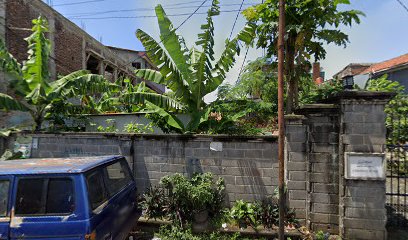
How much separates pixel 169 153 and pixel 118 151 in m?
1.36

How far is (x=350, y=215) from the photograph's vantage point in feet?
15.5

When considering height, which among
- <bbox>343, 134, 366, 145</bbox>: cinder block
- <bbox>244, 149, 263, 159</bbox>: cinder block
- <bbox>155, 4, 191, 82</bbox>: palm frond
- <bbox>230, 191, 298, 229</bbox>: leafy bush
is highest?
<bbox>155, 4, 191, 82</bbox>: palm frond

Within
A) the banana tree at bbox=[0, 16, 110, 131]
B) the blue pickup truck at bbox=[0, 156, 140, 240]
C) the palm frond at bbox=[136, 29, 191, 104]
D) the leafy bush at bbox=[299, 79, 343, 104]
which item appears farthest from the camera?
the leafy bush at bbox=[299, 79, 343, 104]

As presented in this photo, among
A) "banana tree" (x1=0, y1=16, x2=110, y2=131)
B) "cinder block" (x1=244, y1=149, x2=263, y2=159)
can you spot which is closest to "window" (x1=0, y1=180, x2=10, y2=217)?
"cinder block" (x1=244, y1=149, x2=263, y2=159)

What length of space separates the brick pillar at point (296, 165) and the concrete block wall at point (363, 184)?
2.41ft

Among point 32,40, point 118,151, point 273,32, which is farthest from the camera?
point 32,40

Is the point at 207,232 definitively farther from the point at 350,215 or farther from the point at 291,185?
the point at 350,215

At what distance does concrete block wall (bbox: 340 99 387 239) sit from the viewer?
4.61 metres

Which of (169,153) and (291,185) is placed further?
(169,153)

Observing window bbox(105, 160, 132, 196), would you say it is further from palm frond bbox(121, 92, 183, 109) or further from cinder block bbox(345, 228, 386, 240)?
cinder block bbox(345, 228, 386, 240)

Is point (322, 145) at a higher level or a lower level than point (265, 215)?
higher

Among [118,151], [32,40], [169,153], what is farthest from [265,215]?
[32,40]

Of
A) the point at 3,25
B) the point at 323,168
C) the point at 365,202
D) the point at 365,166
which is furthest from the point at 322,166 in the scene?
Result: the point at 3,25

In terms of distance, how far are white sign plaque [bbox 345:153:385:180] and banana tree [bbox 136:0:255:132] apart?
361 centimetres
